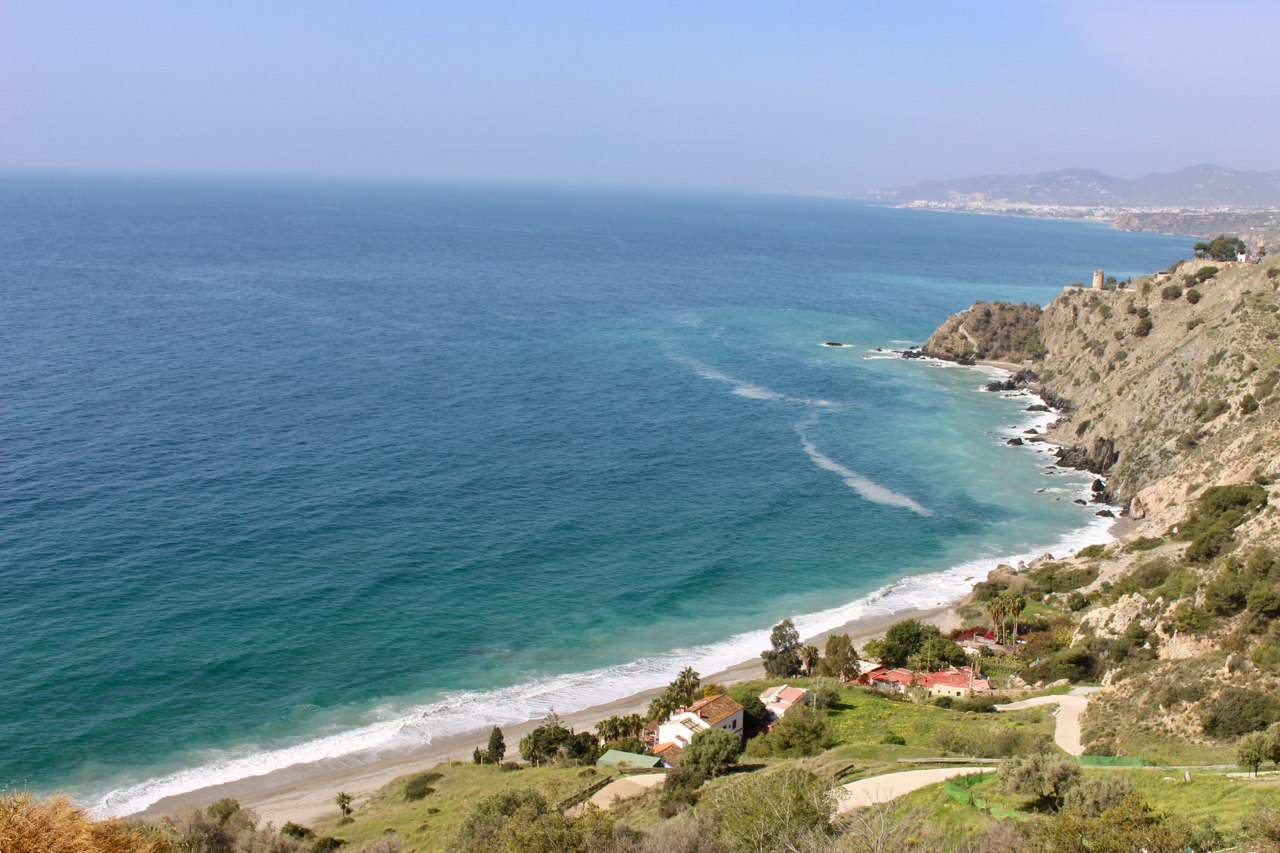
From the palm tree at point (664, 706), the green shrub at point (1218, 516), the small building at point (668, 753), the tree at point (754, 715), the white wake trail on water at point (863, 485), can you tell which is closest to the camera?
the small building at point (668, 753)

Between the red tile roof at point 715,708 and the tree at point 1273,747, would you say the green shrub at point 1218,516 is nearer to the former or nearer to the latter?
the tree at point 1273,747

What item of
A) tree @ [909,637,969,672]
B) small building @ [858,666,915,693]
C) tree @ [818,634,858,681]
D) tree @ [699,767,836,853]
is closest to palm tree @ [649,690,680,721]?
tree @ [818,634,858,681]

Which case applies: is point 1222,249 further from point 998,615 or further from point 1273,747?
point 1273,747

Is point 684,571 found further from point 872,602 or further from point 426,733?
point 426,733

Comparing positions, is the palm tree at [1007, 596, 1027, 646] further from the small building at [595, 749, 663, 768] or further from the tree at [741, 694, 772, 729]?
the small building at [595, 749, 663, 768]

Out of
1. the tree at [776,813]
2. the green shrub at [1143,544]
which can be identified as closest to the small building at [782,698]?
the tree at [776,813]
